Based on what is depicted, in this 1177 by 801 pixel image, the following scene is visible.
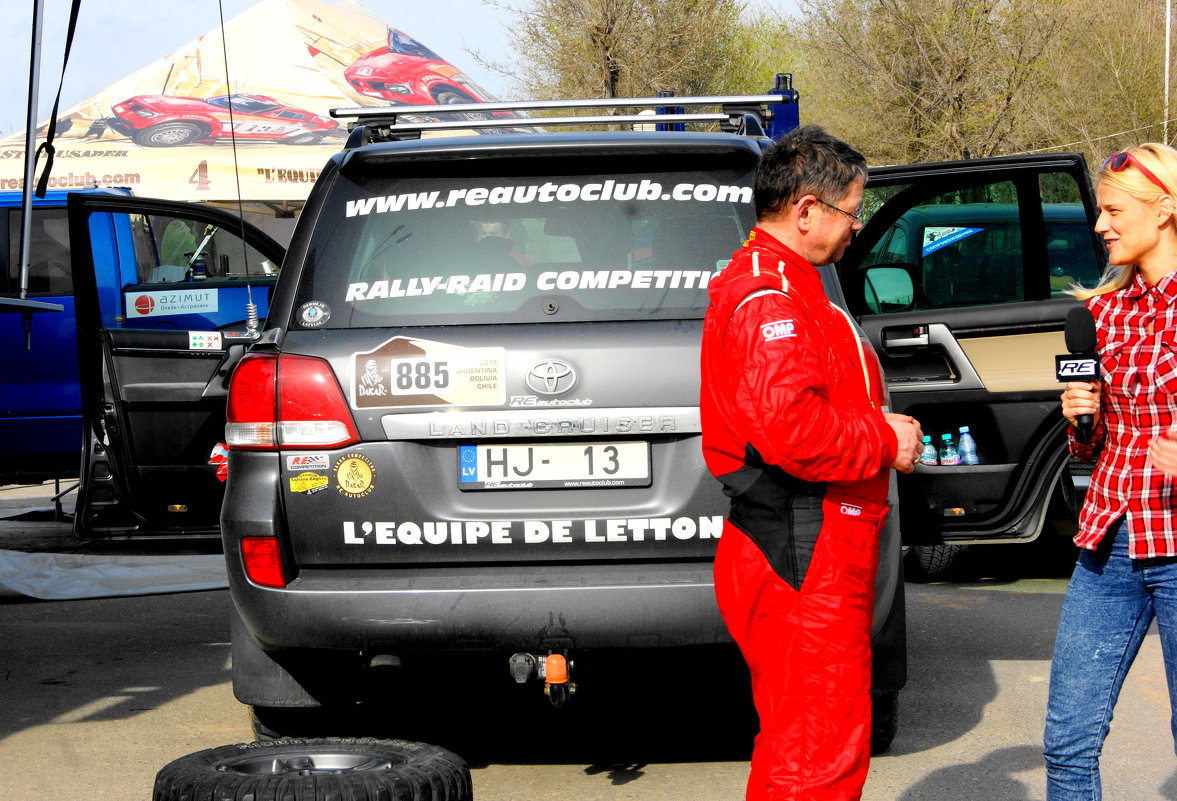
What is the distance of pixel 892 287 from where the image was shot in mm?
5797

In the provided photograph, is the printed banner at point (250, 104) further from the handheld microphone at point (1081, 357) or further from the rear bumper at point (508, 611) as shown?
the handheld microphone at point (1081, 357)

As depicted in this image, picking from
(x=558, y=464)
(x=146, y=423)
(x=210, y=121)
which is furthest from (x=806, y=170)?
(x=210, y=121)

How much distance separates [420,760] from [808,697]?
878mm

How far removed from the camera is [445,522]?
3490mm

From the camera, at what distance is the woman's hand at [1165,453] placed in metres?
2.61

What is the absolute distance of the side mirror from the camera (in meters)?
5.80

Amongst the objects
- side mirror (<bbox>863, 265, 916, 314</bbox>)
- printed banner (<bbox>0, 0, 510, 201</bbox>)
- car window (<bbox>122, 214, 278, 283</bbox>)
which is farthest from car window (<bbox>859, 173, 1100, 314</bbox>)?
printed banner (<bbox>0, 0, 510, 201</bbox>)

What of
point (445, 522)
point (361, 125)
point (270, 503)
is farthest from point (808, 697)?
point (361, 125)

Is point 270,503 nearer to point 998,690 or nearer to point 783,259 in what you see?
point 783,259

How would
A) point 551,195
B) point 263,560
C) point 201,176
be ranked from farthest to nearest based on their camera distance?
point 201,176, point 551,195, point 263,560

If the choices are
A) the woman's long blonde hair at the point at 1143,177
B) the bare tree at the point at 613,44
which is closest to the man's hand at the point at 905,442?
the woman's long blonde hair at the point at 1143,177

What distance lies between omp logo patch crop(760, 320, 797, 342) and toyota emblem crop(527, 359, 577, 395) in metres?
1.06

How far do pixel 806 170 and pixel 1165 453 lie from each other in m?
0.91

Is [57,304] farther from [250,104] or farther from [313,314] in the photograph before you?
[250,104]
